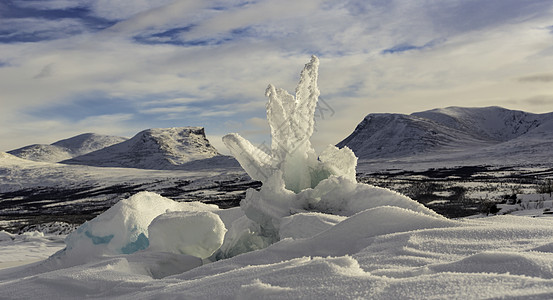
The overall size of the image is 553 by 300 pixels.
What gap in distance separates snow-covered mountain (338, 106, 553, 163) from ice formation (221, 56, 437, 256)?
70.0m

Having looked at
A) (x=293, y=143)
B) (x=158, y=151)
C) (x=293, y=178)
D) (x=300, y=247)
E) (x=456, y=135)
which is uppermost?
(x=158, y=151)

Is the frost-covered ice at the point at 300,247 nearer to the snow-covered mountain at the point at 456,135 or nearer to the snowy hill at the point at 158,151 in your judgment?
the snow-covered mountain at the point at 456,135

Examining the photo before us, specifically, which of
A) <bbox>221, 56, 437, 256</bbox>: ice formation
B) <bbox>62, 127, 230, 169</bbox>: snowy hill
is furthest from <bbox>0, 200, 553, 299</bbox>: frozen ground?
Result: <bbox>62, 127, 230, 169</bbox>: snowy hill

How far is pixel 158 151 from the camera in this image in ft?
408

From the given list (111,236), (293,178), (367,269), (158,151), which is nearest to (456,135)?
(158,151)

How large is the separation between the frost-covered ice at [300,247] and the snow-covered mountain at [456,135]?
232 ft

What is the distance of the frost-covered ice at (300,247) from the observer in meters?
2.56

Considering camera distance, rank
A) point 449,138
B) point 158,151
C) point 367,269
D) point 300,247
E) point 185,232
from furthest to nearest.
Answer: point 158,151, point 449,138, point 185,232, point 300,247, point 367,269

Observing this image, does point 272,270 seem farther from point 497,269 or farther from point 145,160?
point 145,160

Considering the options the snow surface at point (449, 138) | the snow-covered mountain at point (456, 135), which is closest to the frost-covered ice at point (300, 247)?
the snow surface at point (449, 138)

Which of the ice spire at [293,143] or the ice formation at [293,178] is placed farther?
the ice spire at [293,143]

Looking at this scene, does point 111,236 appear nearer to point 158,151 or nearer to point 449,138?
point 158,151

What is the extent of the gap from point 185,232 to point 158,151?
12266 centimetres

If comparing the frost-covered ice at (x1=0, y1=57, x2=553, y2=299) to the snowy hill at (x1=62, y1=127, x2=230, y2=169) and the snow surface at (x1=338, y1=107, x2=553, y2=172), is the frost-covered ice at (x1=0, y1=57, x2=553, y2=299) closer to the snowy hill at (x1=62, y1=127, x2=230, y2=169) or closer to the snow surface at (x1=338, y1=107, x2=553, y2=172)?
the snow surface at (x1=338, y1=107, x2=553, y2=172)
